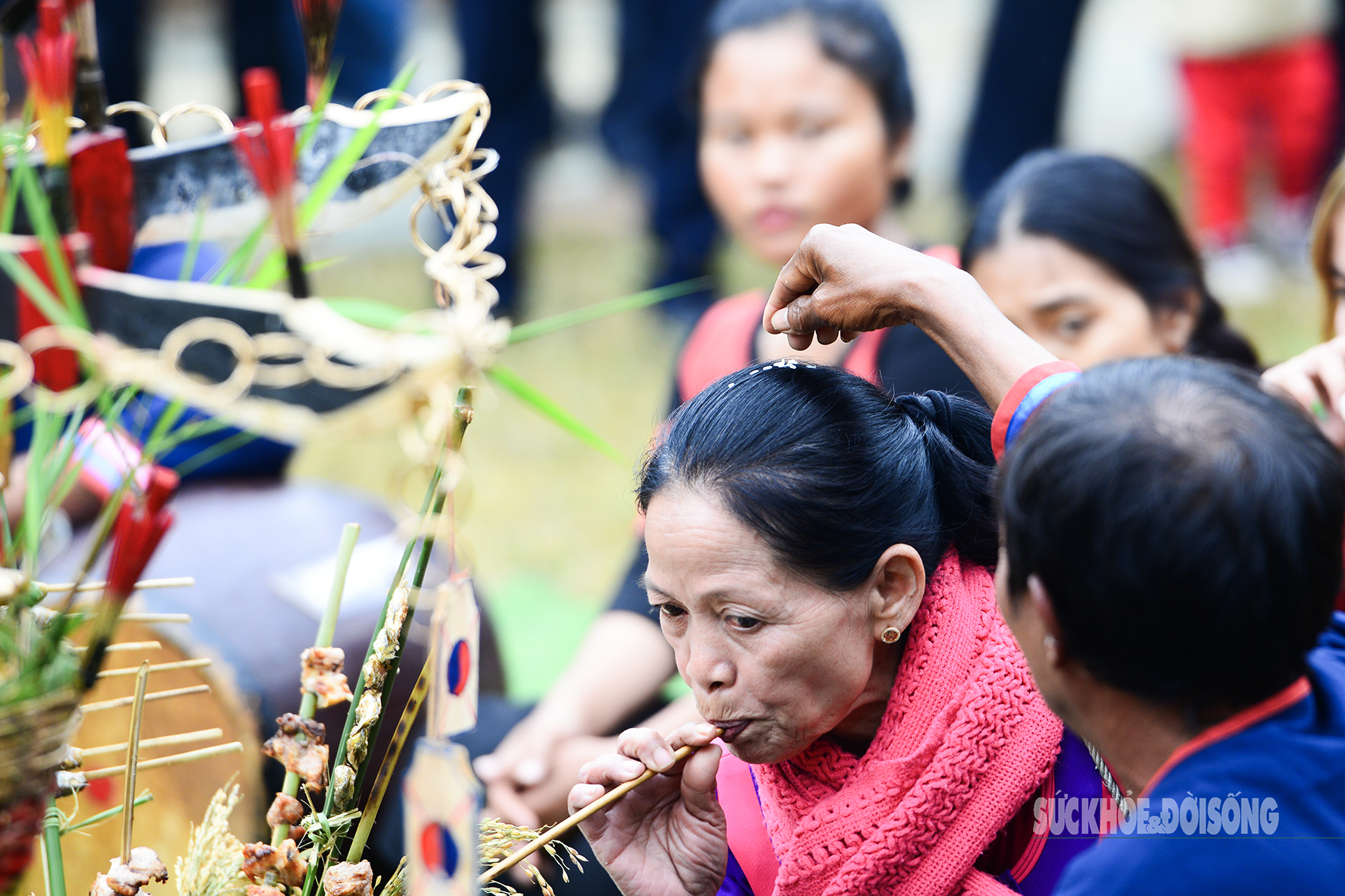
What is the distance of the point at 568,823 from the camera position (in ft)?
3.75

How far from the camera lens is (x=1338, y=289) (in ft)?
6.71

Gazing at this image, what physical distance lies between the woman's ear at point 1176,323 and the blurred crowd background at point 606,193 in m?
1.34


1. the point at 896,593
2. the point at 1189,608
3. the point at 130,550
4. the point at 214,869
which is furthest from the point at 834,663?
the point at 130,550

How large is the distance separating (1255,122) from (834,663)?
5390 millimetres

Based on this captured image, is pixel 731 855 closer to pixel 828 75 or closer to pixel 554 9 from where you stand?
pixel 828 75

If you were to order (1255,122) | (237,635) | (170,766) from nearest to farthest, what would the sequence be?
(170,766)
(237,635)
(1255,122)

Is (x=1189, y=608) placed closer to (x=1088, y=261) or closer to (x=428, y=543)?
(x=428, y=543)

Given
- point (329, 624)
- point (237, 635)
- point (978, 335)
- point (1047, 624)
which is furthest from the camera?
point (237, 635)

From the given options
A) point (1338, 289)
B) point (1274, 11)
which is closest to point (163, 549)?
point (1338, 289)

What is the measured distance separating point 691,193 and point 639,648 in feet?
11.4

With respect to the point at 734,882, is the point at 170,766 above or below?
below

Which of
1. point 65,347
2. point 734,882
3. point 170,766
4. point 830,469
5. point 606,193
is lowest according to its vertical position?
point 606,193

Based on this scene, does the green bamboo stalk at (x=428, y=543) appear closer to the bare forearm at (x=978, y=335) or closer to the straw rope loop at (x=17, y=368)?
the straw rope loop at (x=17, y=368)

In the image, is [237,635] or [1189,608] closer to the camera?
[1189,608]
